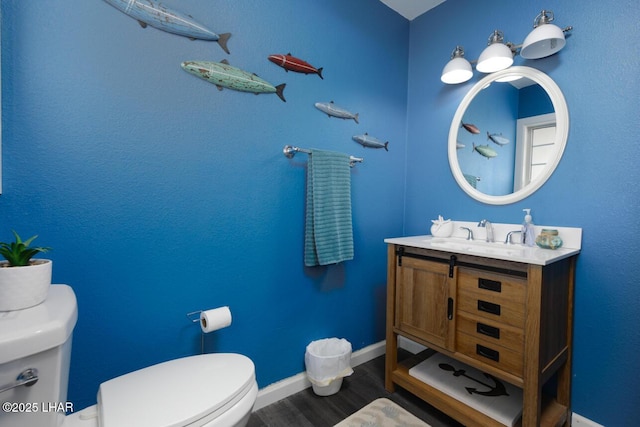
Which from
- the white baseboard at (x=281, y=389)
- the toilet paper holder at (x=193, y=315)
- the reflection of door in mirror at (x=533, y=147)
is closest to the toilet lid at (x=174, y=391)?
the toilet paper holder at (x=193, y=315)

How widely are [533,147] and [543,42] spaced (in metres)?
0.52

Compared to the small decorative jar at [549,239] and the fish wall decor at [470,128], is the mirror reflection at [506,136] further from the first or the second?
the small decorative jar at [549,239]

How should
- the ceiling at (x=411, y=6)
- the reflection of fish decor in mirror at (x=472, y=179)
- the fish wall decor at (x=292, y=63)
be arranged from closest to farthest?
the fish wall decor at (x=292, y=63)
the reflection of fish decor in mirror at (x=472, y=179)
the ceiling at (x=411, y=6)

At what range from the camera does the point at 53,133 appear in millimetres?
970

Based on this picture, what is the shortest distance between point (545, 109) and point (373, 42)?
44.5 inches

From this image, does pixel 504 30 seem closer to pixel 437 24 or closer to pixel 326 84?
pixel 437 24

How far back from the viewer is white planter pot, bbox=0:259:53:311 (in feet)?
2.29

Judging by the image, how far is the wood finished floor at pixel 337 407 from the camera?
1.40 m

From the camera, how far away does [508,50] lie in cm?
150

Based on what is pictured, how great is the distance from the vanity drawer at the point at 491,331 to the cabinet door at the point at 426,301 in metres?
0.05

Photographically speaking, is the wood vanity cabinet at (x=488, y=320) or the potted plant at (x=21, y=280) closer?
the potted plant at (x=21, y=280)

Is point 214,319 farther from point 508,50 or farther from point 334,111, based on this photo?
point 508,50

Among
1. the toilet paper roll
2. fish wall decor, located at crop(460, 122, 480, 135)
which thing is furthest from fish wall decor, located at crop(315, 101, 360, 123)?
the toilet paper roll

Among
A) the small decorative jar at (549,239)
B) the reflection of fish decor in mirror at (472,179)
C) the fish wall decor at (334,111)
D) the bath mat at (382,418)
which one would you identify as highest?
the fish wall decor at (334,111)
